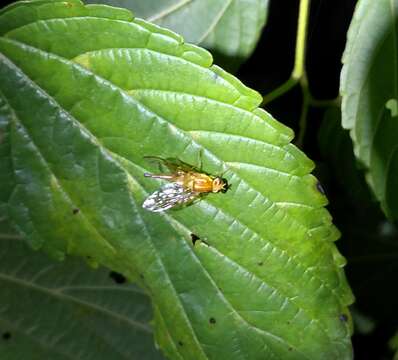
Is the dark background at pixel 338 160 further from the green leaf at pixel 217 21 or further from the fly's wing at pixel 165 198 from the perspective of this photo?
the fly's wing at pixel 165 198

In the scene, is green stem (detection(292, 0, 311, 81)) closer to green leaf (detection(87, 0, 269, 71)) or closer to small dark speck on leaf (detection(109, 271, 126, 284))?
green leaf (detection(87, 0, 269, 71))

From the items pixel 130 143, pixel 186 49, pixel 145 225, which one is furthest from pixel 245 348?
pixel 186 49

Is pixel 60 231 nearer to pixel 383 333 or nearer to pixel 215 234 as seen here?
pixel 215 234

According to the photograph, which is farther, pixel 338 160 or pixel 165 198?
pixel 338 160

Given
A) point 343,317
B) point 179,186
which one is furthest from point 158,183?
point 343,317

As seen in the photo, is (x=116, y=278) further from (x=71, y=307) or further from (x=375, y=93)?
(x=375, y=93)
